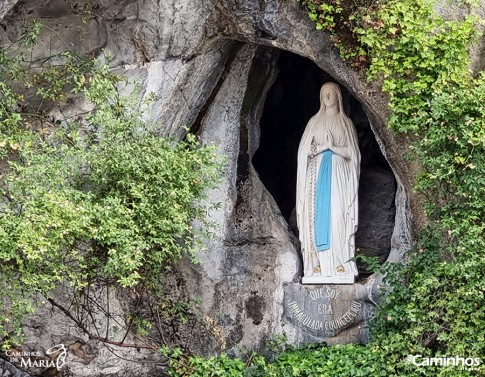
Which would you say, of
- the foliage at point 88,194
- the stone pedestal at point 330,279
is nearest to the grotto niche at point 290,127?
the stone pedestal at point 330,279

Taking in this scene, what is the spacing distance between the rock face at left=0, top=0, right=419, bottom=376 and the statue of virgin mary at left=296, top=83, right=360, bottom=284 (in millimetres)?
180

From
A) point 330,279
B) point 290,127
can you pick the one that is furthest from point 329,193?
point 290,127

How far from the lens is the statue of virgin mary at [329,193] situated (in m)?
9.04

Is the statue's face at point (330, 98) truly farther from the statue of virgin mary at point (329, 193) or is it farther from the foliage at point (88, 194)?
the foliage at point (88, 194)

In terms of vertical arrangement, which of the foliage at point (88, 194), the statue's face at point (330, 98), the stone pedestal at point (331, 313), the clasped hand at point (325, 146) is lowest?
the stone pedestal at point (331, 313)

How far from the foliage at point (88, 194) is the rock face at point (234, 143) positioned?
32 cm

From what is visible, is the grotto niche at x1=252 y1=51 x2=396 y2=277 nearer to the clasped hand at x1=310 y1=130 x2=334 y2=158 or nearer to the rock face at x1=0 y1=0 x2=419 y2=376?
the rock face at x1=0 y1=0 x2=419 y2=376

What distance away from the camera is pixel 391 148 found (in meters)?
8.55

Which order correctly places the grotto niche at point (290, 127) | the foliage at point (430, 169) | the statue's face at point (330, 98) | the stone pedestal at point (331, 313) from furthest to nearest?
the grotto niche at point (290, 127), the statue's face at point (330, 98), the stone pedestal at point (331, 313), the foliage at point (430, 169)

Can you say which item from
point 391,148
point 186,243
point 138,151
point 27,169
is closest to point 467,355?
point 391,148

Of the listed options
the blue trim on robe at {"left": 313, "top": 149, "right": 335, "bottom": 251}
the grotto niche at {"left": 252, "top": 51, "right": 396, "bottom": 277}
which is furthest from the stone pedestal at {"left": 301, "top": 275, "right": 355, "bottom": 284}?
the grotto niche at {"left": 252, "top": 51, "right": 396, "bottom": 277}

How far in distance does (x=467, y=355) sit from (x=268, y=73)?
3.10 m

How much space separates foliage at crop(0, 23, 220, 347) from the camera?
25.8 ft

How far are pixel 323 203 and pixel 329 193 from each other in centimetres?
10
